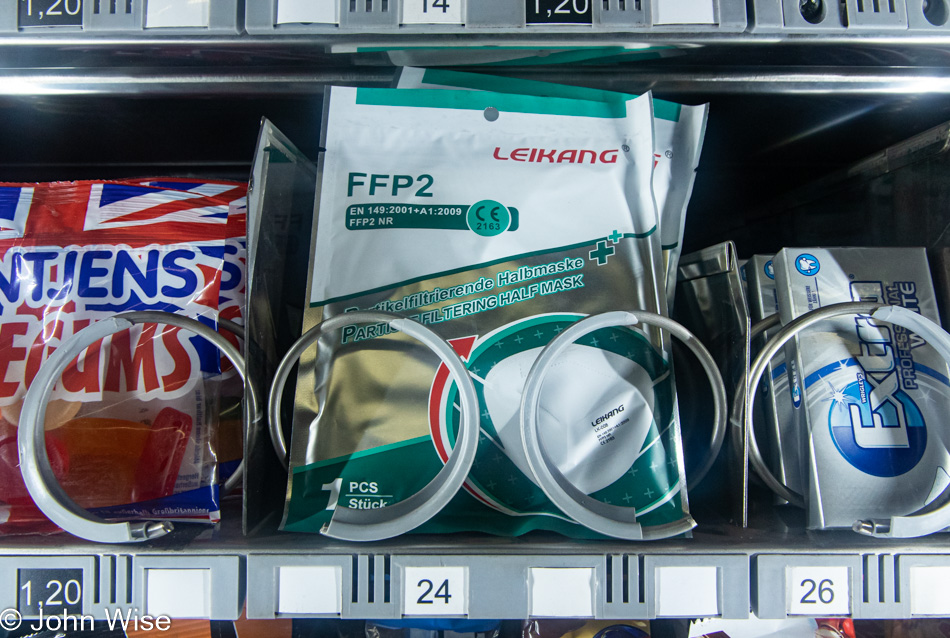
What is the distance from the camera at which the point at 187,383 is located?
55 cm

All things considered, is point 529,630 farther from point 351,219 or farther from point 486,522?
point 351,219

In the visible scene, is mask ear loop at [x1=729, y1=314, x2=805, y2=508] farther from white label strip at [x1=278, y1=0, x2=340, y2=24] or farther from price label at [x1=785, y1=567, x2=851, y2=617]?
white label strip at [x1=278, y1=0, x2=340, y2=24]

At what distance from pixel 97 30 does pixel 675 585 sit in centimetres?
66

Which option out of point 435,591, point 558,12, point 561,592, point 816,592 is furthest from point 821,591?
point 558,12

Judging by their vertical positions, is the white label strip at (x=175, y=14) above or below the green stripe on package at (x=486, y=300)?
above

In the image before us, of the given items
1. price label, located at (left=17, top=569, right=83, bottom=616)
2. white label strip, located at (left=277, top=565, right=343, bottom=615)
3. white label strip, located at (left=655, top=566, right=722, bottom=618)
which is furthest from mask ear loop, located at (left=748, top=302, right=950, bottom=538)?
price label, located at (left=17, top=569, right=83, bottom=616)

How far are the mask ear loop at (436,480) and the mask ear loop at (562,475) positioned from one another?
4 centimetres

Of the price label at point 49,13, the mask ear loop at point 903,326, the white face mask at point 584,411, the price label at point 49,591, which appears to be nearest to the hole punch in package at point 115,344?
the price label at point 49,591

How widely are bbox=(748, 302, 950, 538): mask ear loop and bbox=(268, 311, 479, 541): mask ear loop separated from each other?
0.78 ft

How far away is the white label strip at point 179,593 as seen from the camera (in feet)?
1.50

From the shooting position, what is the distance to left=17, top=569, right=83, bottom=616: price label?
453mm

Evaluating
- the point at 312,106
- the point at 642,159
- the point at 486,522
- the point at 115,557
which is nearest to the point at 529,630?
the point at 486,522

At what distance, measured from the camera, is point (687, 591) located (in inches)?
18.1

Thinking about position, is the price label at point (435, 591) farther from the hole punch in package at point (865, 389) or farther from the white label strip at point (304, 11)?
the white label strip at point (304, 11)
